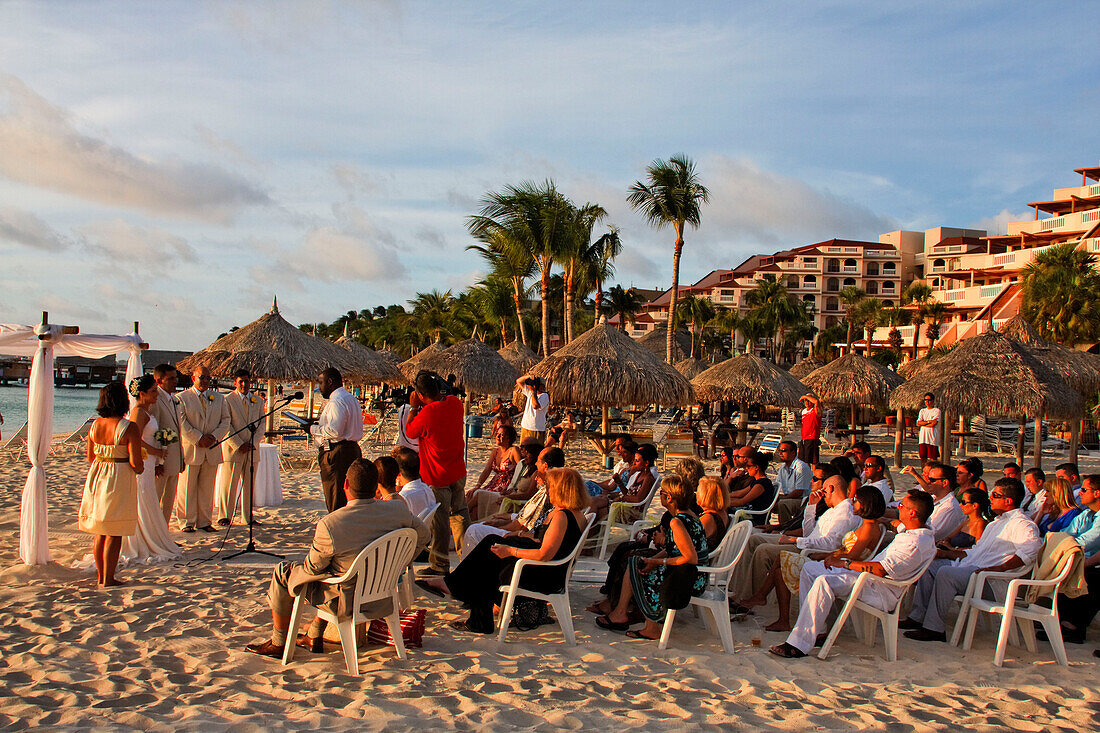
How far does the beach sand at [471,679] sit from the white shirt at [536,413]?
646 centimetres

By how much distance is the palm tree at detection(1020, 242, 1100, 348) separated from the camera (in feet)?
87.8

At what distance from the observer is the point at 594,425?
73.4ft

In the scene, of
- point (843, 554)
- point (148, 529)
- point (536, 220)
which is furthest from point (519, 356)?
point (843, 554)

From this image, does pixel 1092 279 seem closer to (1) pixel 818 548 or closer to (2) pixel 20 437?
(1) pixel 818 548

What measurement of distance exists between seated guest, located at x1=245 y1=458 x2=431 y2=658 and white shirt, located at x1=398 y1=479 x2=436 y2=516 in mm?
1132

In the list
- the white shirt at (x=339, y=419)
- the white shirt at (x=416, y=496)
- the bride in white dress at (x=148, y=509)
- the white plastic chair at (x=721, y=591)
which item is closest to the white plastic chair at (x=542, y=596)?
the white plastic chair at (x=721, y=591)

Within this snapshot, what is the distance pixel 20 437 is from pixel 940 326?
49.9m

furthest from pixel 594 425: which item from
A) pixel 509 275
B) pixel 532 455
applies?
pixel 532 455

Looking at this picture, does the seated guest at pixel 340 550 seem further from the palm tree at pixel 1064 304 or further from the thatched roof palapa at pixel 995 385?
the palm tree at pixel 1064 304

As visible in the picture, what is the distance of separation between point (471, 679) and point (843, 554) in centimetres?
248

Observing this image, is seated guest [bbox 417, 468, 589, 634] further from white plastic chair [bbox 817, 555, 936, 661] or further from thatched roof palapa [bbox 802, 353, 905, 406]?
thatched roof palapa [bbox 802, 353, 905, 406]

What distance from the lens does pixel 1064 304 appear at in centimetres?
2722

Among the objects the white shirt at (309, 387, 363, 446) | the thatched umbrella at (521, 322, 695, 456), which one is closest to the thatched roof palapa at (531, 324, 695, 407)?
the thatched umbrella at (521, 322, 695, 456)

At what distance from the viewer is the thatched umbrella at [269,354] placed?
579 inches
